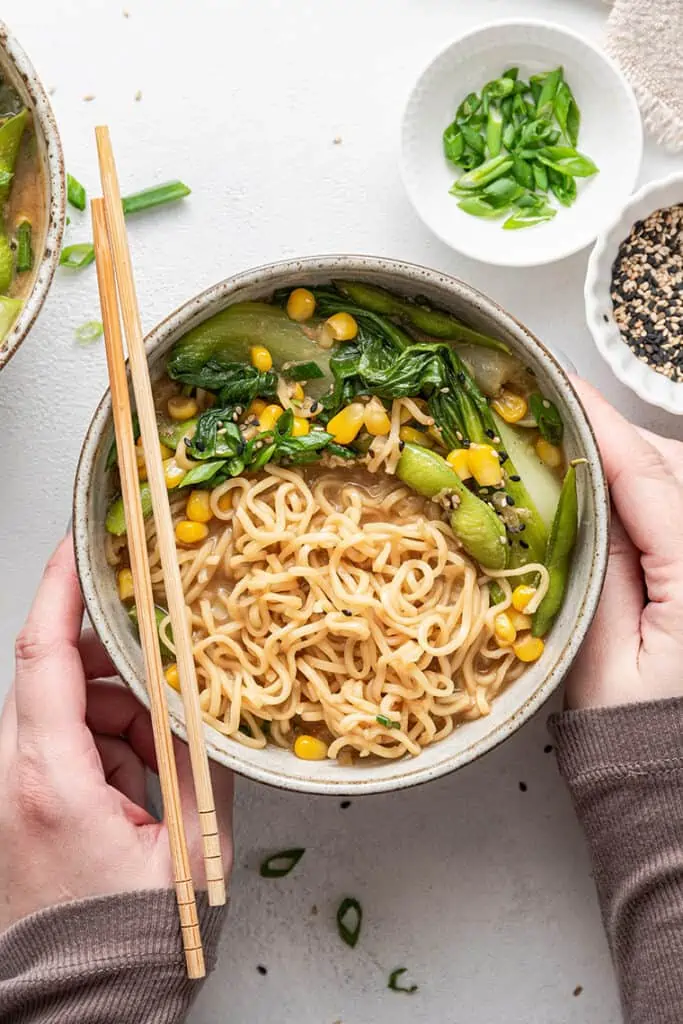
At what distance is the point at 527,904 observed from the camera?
3.44 m

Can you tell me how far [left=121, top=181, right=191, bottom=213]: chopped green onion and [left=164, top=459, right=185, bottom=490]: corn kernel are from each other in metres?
0.92

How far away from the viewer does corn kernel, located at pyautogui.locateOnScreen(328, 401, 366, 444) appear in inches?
113

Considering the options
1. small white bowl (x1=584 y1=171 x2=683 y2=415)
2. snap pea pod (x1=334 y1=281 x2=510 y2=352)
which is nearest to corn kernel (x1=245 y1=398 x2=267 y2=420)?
snap pea pod (x1=334 y1=281 x2=510 y2=352)

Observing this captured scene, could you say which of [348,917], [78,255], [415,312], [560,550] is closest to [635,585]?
[560,550]

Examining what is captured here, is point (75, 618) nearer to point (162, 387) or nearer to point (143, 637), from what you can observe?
point (143, 637)

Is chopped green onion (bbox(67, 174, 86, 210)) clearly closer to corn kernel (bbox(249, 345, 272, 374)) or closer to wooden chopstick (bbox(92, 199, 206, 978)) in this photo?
wooden chopstick (bbox(92, 199, 206, 978))

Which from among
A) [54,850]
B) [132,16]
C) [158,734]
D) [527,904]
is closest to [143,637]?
[158,734]

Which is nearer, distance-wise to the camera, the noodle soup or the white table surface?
the noodle soup

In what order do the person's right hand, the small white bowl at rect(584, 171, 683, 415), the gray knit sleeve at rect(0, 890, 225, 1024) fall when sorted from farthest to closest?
the small white bowl at rect(584, 171, 683, 415) < the person's right hand < the gray knit sleeve at rect(0, 890, 225, 1024)

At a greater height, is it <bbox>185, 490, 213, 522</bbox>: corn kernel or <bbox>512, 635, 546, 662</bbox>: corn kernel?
<bbox>185, 490, 213, 522</bbox>: corn kernel

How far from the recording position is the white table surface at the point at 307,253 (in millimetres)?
3355

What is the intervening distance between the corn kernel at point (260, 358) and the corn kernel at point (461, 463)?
1.84ft

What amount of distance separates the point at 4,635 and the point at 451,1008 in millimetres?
1870

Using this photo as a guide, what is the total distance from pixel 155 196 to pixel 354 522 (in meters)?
1.25
